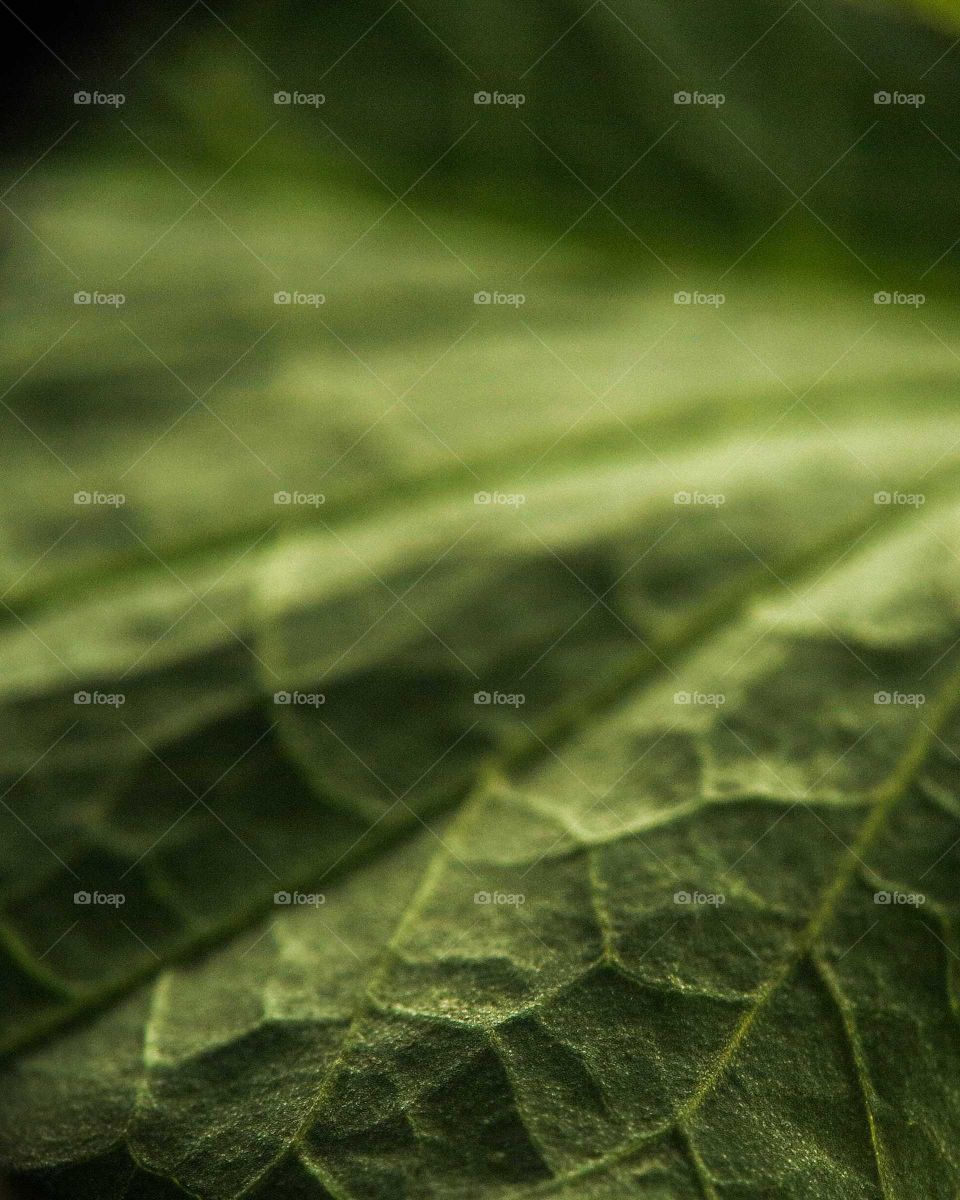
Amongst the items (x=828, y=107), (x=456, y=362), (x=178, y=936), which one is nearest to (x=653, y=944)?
(x=178, y=936)

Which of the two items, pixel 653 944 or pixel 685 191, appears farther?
pixel 685 191

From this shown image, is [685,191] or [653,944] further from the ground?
[685,191]

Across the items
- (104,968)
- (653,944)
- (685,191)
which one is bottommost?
(104,968)

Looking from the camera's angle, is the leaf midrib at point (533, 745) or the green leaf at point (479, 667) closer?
the green leaf at point (479, 667)

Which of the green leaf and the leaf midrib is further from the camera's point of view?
the leaf midrib

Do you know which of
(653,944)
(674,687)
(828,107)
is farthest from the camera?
(828,107)

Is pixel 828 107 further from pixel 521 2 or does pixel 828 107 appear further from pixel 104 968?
pixel 104 968

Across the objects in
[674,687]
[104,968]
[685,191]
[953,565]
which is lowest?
[104,968]

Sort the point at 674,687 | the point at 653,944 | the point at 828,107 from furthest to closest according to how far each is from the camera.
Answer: the point at 828,107 → the point at 674,687 → the point at 653,944

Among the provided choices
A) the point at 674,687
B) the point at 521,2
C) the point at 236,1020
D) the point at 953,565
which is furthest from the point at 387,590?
the point at 521,2

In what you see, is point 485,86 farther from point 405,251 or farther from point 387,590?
point 387,590
